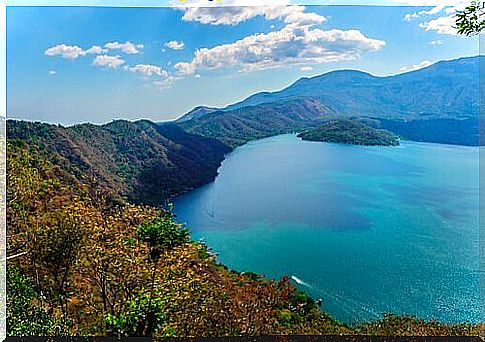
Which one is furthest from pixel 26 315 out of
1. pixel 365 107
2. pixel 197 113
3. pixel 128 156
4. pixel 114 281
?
pixel 365 107

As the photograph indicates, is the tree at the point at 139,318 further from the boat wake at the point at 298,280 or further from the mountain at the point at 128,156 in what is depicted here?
the boat wake at the point at 298,280

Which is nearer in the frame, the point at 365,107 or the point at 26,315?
the point at 26,315

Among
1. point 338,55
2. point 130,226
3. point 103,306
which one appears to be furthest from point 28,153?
point 338,55

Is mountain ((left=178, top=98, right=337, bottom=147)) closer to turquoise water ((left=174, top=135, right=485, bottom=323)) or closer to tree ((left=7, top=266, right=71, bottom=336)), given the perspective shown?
turquoise water ((left=174, top=135, right=485, bottom=323))

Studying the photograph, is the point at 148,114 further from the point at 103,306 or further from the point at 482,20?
the point at 482,20

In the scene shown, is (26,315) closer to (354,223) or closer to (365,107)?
(354,223)

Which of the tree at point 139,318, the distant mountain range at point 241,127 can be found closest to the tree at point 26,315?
the tree at point 139,318
